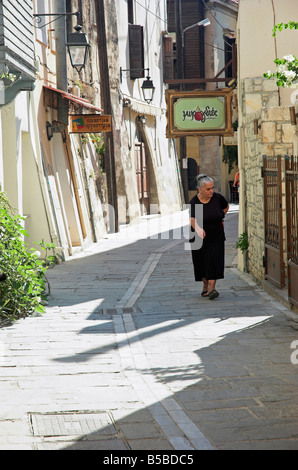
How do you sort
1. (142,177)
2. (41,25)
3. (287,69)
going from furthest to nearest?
(142,177), (41,25), (287,69)

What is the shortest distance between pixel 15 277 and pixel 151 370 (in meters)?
3.21

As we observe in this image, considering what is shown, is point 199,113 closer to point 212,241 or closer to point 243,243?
point 243,243

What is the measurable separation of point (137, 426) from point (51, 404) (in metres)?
0.84

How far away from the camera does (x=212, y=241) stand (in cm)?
1033

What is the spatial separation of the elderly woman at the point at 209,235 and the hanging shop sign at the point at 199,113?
570 cm

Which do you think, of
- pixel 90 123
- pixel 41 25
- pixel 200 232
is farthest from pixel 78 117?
pixel 200 232

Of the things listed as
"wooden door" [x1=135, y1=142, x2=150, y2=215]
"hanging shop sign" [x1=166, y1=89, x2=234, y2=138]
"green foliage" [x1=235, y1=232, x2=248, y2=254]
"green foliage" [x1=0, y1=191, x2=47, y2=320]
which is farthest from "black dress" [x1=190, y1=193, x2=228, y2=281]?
"wooden door" [x1=135, y1=142, x2=150, y2=215]

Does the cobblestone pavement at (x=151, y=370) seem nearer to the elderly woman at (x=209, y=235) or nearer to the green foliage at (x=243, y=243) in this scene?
the elderly woman at (x=209, y=235)

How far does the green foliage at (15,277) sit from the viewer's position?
9180mm

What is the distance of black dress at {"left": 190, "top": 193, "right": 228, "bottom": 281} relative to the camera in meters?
10.3

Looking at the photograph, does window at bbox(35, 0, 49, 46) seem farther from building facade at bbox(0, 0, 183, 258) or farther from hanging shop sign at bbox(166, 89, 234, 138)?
hanging shop sign at bbox(166, 89, 234, 138)

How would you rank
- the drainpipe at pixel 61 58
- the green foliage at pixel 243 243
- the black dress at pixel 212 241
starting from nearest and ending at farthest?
the black dress at pixel 212 241 < the green foliage at pixel 243 243 < the drainpipe at pixel 61 58

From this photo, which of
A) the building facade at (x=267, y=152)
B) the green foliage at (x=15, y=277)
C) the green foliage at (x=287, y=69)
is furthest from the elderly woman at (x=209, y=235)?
the green foliage at (x=287, y=69)
